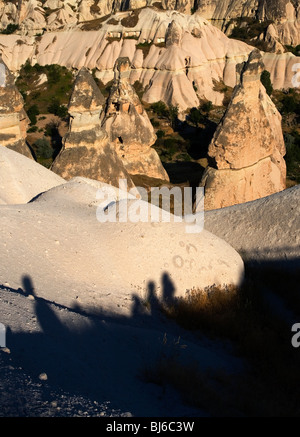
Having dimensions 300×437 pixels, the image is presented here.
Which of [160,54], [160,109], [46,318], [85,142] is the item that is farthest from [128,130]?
[160,54]

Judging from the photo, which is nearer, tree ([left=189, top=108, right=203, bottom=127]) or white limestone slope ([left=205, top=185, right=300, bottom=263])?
white limestone slope ([left=205, top=185, right=300, bottom=263])

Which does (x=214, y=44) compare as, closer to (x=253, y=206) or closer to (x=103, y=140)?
(x=103, y=140)

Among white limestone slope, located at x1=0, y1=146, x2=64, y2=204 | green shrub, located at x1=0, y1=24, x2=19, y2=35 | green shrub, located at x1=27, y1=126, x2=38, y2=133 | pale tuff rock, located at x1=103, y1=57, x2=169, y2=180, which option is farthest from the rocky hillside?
white limestone slope, located at x1=0, y1=146, x2=64, y2=204

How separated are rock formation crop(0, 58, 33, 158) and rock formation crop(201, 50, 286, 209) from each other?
16.6 ft

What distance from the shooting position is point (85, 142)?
1089 cm

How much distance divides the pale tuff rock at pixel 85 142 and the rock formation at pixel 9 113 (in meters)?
1.64

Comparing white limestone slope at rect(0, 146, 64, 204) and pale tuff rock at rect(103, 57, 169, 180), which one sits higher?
white limestone slope at rect(0, 146, 64, 204)

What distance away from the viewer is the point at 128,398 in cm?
306

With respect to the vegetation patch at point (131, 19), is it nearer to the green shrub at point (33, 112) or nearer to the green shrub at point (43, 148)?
the green shrub at point (33, 112)

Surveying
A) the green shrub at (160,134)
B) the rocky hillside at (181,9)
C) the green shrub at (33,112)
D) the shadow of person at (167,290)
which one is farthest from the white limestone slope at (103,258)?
the rocky hillside at (181,9)

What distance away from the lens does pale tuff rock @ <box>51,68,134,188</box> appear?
35.3 ft

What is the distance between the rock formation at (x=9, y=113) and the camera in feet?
37.2

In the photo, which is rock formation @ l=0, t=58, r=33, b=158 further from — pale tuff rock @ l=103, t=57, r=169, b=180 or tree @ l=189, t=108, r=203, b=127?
tree @ l=189, t=108, r=203, b=127
